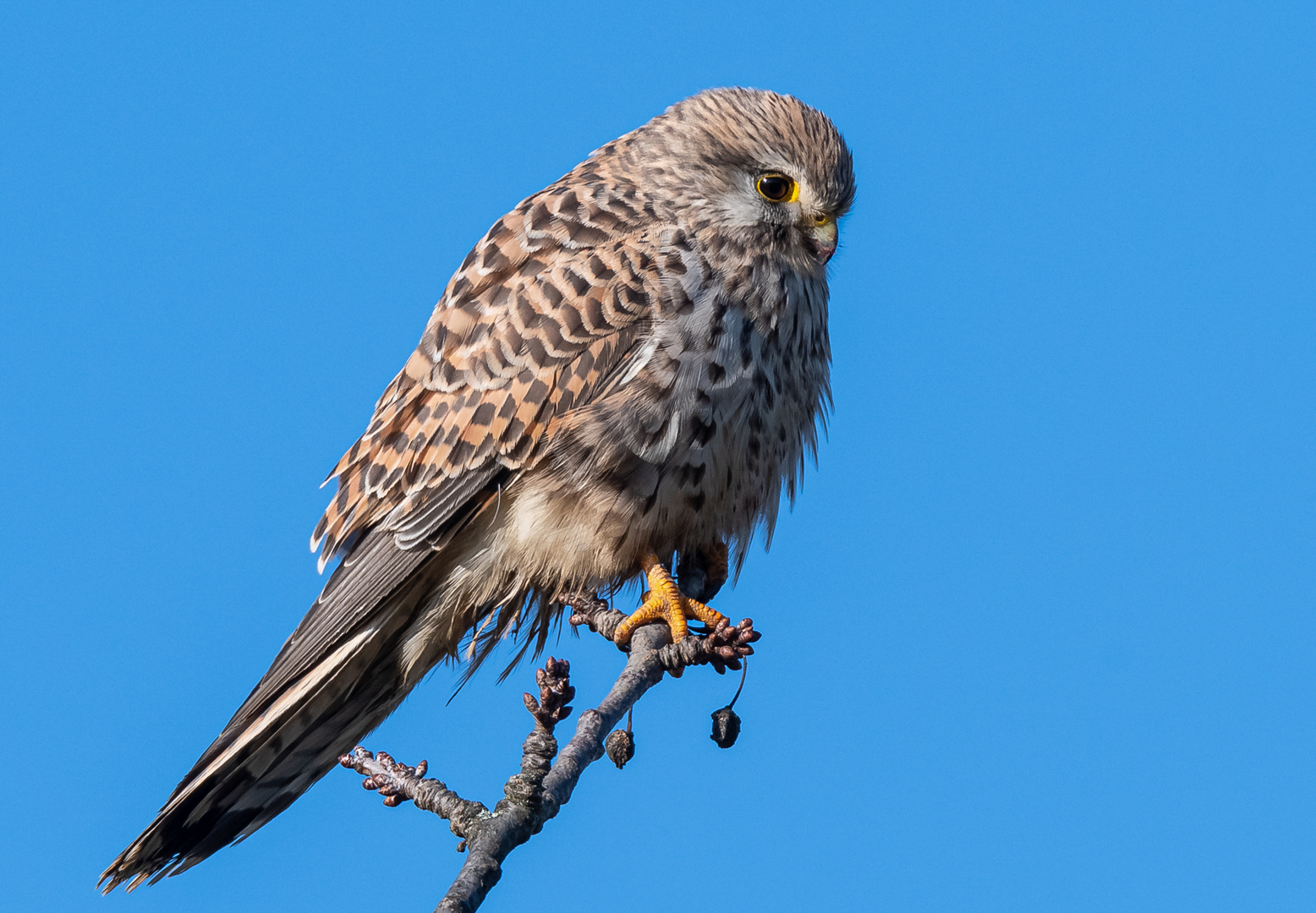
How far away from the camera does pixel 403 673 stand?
163 inches

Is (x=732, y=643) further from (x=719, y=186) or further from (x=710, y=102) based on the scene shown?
(x=710, y=102)

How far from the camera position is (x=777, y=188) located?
4.27 meters

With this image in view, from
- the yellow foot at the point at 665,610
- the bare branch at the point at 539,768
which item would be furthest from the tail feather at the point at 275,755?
the yellow foot at the point at 665,610

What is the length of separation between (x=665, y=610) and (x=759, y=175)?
1421 mm

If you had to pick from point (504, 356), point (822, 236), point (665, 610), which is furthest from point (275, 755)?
point (822, 236)

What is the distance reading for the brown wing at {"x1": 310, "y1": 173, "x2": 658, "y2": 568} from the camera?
3922mm

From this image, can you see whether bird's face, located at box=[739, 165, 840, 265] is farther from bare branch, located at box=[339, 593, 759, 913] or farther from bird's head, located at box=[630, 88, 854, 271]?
bare branch, located at box=[339, 593, 759, 913]

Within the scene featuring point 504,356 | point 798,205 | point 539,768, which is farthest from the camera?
point 798,205

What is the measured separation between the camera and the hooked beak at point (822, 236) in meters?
4.26

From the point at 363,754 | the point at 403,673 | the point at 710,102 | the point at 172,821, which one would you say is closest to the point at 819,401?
the point at 710,102

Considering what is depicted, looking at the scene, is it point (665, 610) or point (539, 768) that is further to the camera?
point (665, 610)

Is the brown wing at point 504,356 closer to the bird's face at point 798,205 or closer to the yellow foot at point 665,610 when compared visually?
the bird's face at point 798,205

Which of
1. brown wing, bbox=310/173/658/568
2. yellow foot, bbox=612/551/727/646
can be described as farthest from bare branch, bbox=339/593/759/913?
brown wing, bbox=310/173/658/568

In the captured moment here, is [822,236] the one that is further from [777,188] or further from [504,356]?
[504,356]
